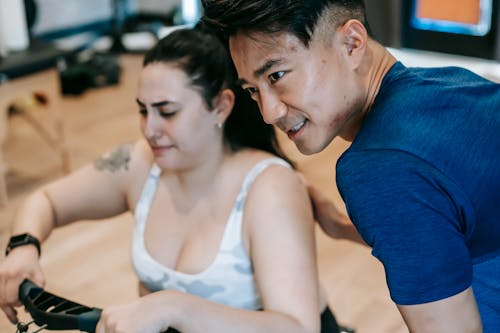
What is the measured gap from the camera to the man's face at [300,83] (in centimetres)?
88

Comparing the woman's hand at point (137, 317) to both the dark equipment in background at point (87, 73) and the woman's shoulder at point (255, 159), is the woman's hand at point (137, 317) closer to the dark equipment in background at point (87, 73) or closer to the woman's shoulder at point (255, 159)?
the woman's shoulder at point (255, 159)

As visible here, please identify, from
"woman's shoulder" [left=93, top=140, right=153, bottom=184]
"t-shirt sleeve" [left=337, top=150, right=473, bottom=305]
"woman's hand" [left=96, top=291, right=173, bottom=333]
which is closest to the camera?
"t-shirt sleeve" [left=337, top=150, right=473, bottom=305]

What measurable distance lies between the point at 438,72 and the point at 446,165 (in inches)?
8.6

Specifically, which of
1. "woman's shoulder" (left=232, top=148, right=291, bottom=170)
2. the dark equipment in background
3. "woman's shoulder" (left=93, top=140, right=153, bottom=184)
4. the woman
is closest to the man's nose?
the woman

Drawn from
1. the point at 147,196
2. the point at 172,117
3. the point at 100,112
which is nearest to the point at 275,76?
the point at 172,117

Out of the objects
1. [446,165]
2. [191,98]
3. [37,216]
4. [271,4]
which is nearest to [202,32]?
[191,98]

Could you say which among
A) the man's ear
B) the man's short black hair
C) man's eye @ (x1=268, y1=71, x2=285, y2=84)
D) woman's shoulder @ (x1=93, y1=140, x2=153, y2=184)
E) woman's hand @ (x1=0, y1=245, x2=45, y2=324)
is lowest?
woman's hand @ (x1=0, y1=245, x2=45, y2=324)

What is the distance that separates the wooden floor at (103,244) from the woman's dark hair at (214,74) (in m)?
0.42

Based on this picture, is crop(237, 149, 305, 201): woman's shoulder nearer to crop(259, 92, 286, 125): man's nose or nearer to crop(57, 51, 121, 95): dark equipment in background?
crop(259, 92, 286, 125): man's nose

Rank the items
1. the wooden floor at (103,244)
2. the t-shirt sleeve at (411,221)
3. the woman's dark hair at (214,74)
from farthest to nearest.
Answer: the wooden floor at (103,244) → the woman's dark hair at (214,74) → the t-shirt sleeve at (411,221)

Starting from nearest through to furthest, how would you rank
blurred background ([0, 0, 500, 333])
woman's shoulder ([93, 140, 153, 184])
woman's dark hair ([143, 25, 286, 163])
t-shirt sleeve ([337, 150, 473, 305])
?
t-shirt sleeve ([337, 150, 473, 305]) → woman's dark hair ([143, 25, 286, 163]) → woman's shoulder ([93, 140, 153, 184]) → blurred background ([0, 0, 500, 333])

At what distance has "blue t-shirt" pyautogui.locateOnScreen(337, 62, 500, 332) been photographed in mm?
768

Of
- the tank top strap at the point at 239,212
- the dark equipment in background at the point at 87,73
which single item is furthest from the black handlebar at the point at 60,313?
the dark equipment in background at the point at 87,73

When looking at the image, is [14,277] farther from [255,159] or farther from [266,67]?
[266,67]
